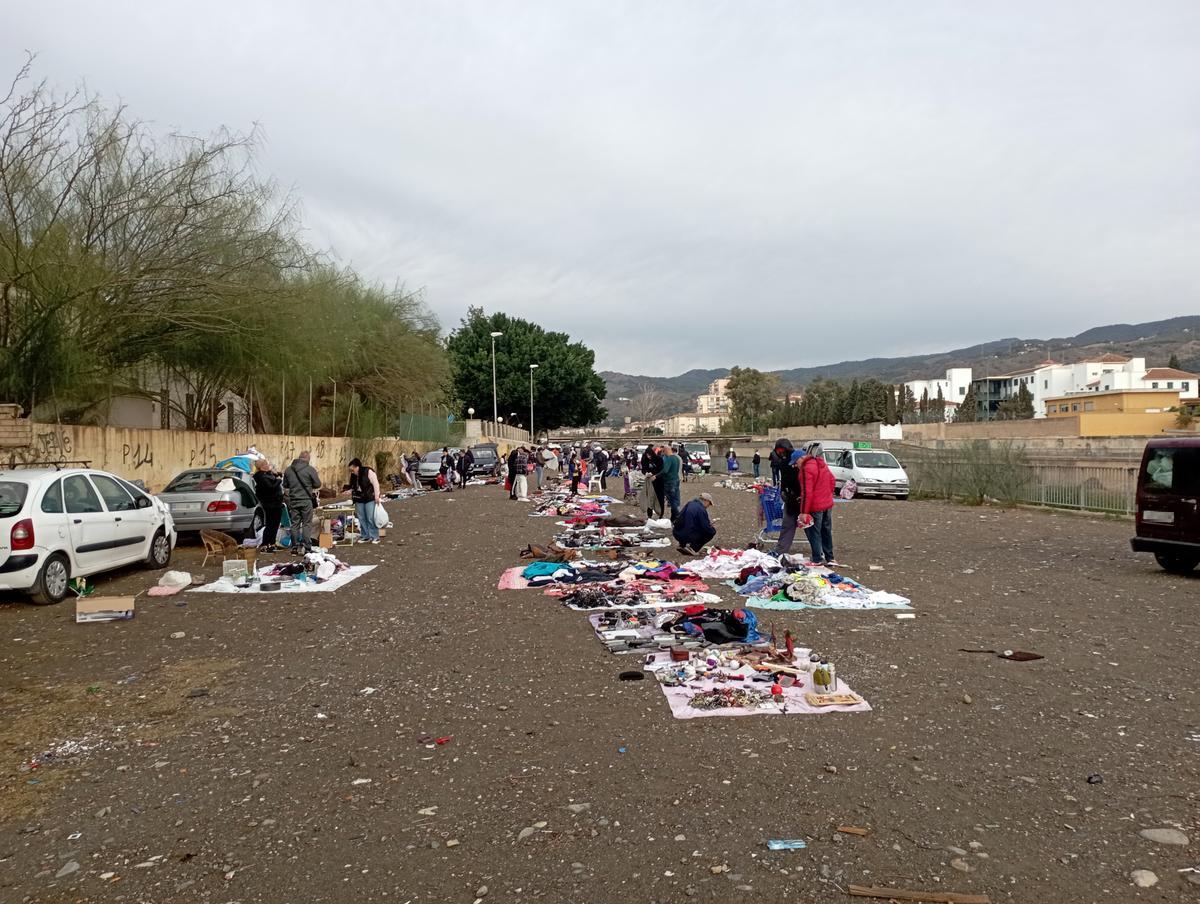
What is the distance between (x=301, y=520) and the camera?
558 inches

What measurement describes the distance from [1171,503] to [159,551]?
1380cm

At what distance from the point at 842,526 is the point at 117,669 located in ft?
47.5

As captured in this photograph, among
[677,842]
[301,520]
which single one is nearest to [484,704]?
[677,842]

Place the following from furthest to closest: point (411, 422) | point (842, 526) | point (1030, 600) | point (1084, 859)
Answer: point (411, 422) → point (842, 526) → point (1030, 600) → point (1084, 859)

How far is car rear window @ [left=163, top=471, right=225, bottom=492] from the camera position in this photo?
1484 cm

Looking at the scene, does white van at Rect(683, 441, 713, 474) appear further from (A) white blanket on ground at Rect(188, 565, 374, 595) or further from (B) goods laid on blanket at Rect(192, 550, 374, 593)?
(A) white blanket on ground at Rect(188, 565, 374, 595)

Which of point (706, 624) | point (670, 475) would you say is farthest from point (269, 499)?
point (706, 624)

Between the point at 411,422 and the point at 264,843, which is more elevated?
the point at 411,422

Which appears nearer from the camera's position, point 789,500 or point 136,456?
point 789,500

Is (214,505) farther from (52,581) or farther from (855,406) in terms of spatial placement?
(855,406)

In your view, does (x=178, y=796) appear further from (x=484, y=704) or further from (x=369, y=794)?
(x=484, y=704)

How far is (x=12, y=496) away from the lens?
30.5 feet

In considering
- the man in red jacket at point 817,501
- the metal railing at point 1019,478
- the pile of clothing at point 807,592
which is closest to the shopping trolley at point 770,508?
the man in red jacket at point 817,501

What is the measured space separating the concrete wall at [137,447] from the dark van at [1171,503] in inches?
663
